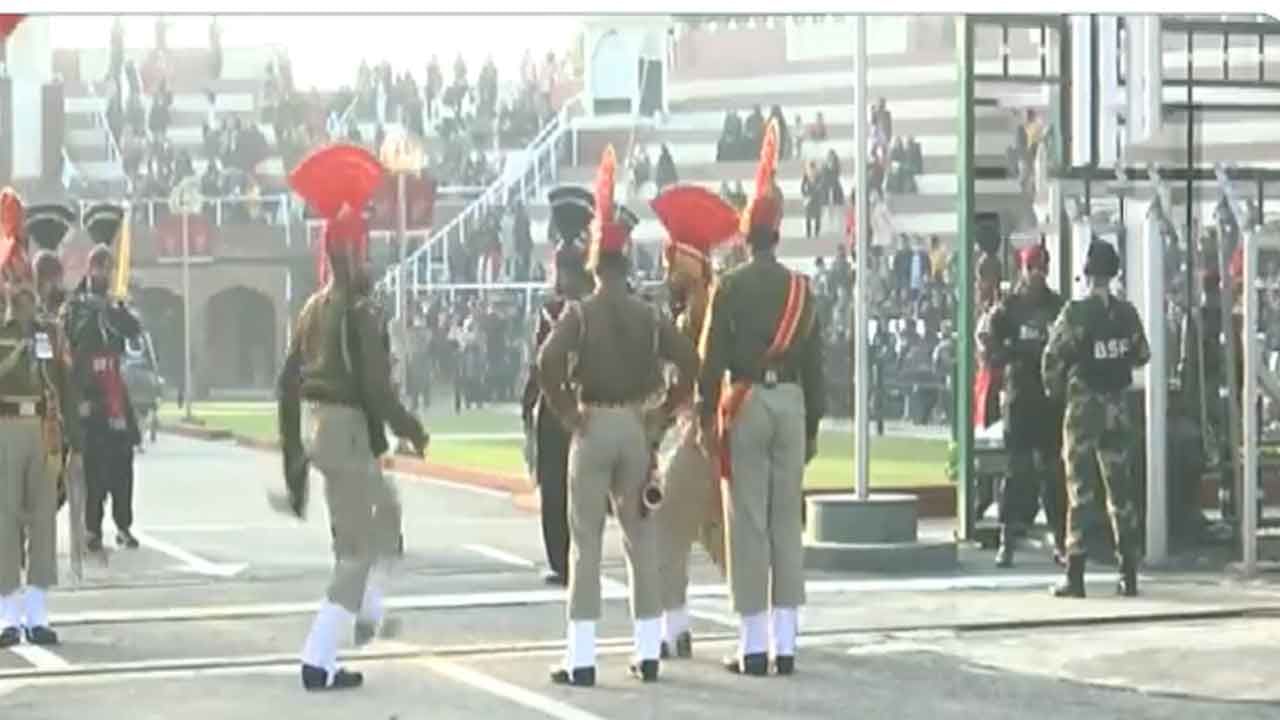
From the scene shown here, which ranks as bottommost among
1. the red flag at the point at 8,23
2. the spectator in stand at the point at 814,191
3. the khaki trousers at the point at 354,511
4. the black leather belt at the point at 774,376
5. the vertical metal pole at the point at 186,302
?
the khaki trousers at the point at 354,511

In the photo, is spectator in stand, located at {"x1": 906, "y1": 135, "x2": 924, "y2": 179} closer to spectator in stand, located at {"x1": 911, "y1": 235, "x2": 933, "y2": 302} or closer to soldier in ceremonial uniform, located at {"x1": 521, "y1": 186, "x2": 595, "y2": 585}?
spectator in stand, located at {"x1": 911, "y1": 235, "x2": 933, "y2": 302}

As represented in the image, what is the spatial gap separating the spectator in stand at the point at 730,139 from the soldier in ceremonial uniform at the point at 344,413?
839 millimetres

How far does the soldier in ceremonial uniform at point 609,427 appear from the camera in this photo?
18.7ft

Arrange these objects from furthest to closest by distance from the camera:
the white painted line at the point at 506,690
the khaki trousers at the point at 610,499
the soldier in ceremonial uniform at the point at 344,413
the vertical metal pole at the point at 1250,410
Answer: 1. the vertical metal pole at the point at 1250,410
2. the khaki trousers at the point at 610,499
3. the white painted line at the point at 506,690
4. the soldier in ceremonial uniform at the point at 344,413

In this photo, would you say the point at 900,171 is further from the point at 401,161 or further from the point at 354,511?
the point at 354,511

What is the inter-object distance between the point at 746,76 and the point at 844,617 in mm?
2050

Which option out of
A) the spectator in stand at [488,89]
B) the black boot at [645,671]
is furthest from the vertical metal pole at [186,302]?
the black boot at [645,671]

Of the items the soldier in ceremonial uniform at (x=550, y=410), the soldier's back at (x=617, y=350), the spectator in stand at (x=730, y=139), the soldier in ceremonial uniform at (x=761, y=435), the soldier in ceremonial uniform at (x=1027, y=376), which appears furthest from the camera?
the soldier in ceremonial uniform at (x=1027, y=376)

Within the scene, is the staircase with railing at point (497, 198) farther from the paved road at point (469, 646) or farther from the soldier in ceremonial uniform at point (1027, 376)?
the soldier in ceremonial uniform at point (1027, 376)

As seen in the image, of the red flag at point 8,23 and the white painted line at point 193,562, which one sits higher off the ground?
the red flag at point 8,23

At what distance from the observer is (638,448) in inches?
239

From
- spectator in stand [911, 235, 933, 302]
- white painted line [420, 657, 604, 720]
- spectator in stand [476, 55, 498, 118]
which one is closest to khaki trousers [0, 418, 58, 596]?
white painted line [420, 657, 604, 720]

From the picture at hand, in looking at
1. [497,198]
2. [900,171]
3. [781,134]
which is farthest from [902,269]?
[497,198]

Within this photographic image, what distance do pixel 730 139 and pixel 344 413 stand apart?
1122 millimetres
